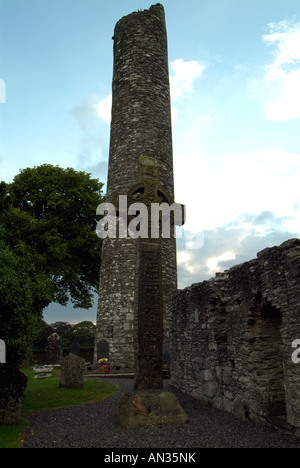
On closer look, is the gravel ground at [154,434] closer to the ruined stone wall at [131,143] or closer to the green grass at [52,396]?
the green grass at [52,396]

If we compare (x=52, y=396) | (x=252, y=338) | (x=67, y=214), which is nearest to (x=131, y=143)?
(x=67, y=214)

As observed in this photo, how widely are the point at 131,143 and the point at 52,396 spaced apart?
1283 cm

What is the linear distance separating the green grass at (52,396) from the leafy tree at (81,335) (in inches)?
919

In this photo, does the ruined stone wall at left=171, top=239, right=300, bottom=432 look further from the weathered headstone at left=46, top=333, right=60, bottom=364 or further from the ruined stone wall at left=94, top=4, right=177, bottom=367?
the weathered headstone at left=46, top=333, right=60, bottom=364

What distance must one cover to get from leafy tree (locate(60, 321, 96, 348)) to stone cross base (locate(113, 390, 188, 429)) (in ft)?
98.4

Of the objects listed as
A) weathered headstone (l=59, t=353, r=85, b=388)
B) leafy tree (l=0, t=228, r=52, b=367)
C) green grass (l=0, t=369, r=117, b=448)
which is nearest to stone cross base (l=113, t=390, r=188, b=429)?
green grass (l=0, t=369, r=117, b=448)

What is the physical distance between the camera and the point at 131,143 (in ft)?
60.5

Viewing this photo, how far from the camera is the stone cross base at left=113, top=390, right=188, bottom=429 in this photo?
232 inches

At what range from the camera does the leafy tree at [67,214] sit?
60.9 ft

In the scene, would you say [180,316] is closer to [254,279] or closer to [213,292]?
[213,292]

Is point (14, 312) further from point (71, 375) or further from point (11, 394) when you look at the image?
point (71, 375)

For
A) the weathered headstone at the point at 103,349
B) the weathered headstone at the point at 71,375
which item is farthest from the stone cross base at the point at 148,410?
the weathered headstone at the point at 103,349
